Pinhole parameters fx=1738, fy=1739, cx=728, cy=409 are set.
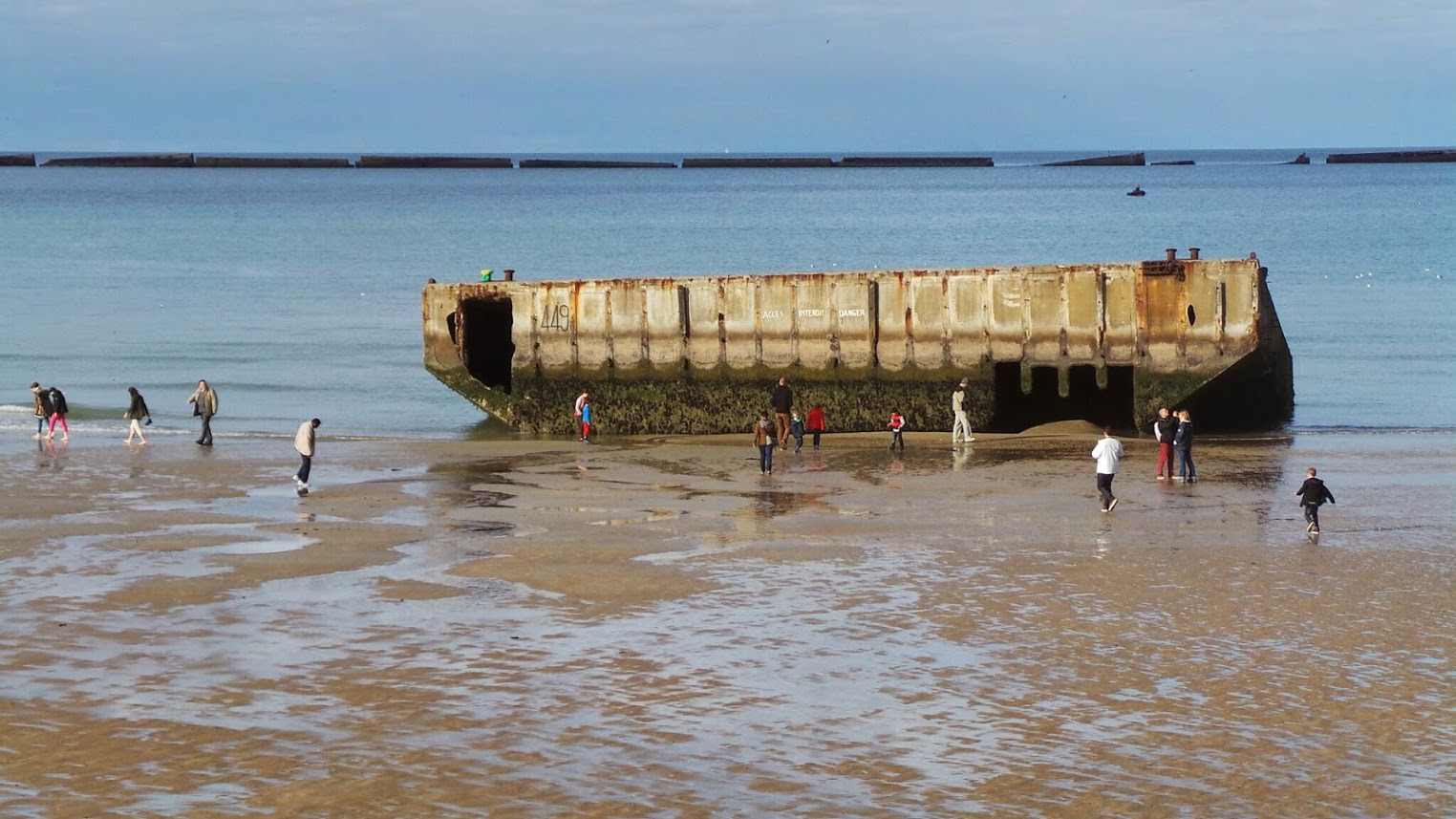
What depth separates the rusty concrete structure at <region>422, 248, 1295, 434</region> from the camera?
31562 millimetres

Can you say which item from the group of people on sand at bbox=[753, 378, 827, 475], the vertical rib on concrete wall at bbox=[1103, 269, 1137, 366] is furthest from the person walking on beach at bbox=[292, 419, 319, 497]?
the vertical rib on concrete wall at bbox=[1103, 269, 1137, 366]

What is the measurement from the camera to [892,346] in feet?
109

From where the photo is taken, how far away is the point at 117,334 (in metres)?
59.3

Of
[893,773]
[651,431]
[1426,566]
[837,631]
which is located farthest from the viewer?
[651,431]

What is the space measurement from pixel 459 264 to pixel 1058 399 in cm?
6529

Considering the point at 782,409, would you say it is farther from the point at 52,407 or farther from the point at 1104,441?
the point at 52,407

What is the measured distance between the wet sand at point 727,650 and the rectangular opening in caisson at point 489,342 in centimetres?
1087

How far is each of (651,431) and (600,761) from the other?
22.0 m

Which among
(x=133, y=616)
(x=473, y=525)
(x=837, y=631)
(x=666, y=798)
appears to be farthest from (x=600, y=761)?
(x=473, y=525)

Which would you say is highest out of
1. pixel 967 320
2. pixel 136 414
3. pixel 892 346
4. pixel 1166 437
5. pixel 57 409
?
pixel 967 320

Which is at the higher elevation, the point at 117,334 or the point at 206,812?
the point at 117,334

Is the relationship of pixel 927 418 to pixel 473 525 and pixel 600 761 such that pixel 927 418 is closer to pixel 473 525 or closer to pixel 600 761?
pixel 473 525

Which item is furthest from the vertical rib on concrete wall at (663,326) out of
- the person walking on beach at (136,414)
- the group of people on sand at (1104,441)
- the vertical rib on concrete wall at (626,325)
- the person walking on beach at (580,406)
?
the person walking on beach at (136,414)

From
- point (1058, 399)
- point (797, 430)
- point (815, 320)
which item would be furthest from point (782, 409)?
point (1058, 399)
